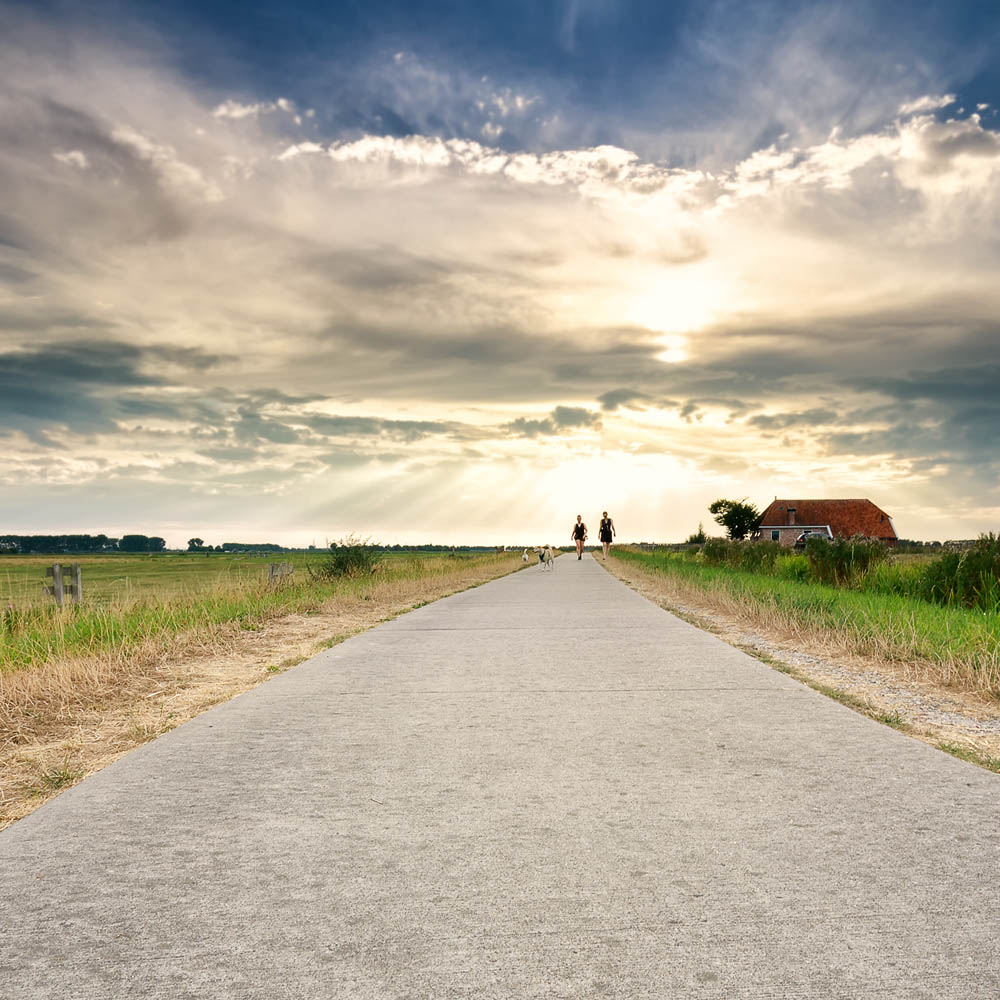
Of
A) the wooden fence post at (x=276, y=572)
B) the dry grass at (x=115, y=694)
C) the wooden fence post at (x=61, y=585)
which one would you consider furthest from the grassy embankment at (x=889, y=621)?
the wooden fence post at (x=61, y=585)

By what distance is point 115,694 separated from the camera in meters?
8.34

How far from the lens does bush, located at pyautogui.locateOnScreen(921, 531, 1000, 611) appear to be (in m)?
→ 14.6

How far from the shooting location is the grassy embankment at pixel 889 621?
352 inches

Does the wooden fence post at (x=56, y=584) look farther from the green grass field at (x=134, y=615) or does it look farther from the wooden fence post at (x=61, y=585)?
the green grass field at (x=134, y=615)

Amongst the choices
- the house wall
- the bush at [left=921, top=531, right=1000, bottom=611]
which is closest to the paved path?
the bush at [left=921, top=531, right=1000, bottom=611]

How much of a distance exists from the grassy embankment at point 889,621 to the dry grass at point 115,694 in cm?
694

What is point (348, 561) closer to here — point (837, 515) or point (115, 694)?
point (115, 694)

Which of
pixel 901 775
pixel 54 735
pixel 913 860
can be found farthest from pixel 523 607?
pixel 913 860

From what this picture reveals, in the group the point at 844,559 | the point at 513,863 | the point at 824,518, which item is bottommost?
the point at 513,863

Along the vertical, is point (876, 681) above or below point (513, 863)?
below

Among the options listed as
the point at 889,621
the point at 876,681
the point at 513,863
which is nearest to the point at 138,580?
the point at 889,621

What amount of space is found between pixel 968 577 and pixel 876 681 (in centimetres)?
760

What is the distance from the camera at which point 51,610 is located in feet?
50.7

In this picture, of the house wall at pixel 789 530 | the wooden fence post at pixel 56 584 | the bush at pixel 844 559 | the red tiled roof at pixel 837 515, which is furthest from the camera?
the house wall at pixel 789 530
